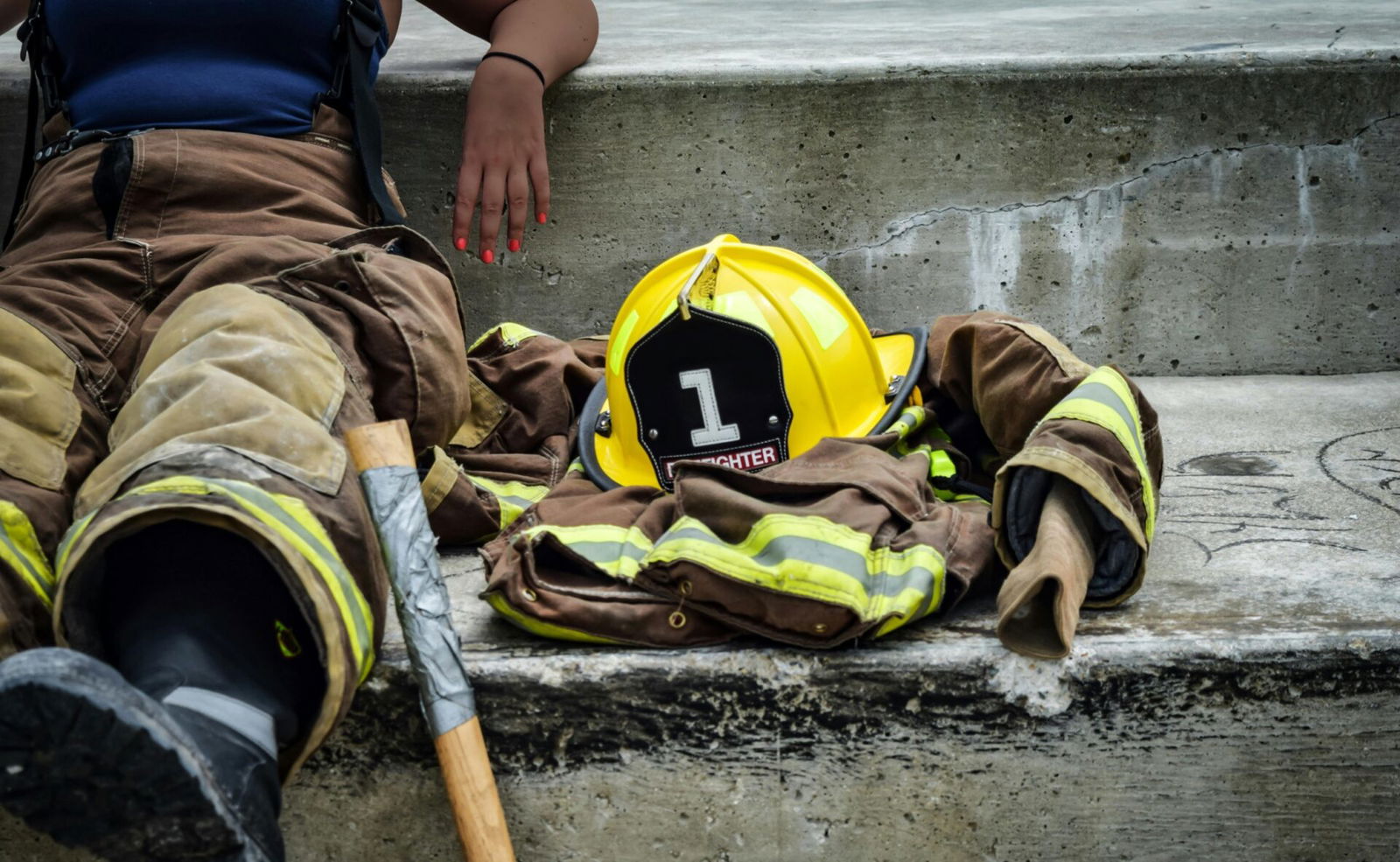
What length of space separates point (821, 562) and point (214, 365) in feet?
2.52

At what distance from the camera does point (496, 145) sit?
242 cm

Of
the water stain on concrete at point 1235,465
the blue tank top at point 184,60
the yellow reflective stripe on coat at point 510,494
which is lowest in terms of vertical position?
the water stain on concrete at point 1235,465

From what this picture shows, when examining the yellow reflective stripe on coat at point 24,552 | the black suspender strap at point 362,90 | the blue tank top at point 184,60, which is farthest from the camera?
the black suspender strap at point 362,90

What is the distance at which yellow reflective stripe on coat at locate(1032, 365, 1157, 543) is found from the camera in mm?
1686

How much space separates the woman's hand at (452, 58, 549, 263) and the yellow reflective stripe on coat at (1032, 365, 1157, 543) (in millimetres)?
1167

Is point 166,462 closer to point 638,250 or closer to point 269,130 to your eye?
point 269,130

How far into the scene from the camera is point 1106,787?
1546 millimetres

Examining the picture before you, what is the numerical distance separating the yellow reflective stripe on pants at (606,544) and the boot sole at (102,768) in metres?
0.63

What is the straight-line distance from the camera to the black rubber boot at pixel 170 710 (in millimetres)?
1012

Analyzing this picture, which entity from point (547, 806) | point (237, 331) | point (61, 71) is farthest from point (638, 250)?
point (547, 806)

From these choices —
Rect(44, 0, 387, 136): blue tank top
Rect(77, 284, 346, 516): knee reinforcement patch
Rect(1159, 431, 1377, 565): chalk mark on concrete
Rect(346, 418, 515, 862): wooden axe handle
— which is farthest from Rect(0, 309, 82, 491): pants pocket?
Rect(1159, 431, 1377, 565): chalk mark on concrete

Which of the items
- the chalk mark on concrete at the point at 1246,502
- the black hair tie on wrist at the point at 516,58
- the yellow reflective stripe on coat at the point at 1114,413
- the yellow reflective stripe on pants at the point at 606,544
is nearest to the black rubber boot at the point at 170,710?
the yellow reflective stripe on pants at the point at 606,544

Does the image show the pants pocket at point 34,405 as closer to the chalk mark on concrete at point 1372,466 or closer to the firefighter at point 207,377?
the firefighter at point 207,377

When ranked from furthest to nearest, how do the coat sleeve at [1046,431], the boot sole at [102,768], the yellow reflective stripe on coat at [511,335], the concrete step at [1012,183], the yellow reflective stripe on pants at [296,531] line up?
the concrete step at [1012,183]
the yellow reflective stripe on coat at [511,335]
the coat sleeve at [1046,431]
the yellow reflective stripe on pants at [296,531]
the boot sole at [102,768]
